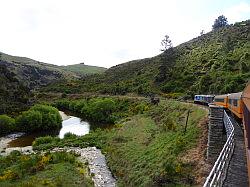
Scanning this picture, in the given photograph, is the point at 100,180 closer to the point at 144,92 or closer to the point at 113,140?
the point at 113,140

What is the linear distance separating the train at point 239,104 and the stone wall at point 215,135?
1.30 metres

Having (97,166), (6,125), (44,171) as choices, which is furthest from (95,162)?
(6,125)

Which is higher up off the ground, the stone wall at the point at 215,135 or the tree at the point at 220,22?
the tree at the point at 220,22

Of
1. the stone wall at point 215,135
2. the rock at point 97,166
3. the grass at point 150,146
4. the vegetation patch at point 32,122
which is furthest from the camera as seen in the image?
the vegetation patch at point 32,122

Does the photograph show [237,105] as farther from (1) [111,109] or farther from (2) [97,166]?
(1) [111,109]

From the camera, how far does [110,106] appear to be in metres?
80.2

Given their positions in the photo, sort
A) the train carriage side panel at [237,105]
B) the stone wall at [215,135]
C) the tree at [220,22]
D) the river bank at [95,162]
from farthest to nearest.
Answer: the tree at [220,22] < the river bank at [95,162] < the stone wall at [215,135] < the train carriage side panel at [237,105]

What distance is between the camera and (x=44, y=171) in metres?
33.1

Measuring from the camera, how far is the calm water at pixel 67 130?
57.5 meters

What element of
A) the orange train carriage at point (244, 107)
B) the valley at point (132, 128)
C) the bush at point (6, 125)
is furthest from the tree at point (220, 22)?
the orange train carriage at point (244, 107)

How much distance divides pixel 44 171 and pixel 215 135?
16.3 m

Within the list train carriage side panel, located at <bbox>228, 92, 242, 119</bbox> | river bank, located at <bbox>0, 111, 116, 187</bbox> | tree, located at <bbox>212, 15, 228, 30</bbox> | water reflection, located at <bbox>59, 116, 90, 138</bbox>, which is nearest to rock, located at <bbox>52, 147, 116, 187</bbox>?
river bank, located at <bbox>0, 111, 116, 187</bbox>

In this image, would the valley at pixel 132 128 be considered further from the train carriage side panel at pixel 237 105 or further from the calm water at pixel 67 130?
the train carriage side panel at pixel 237 105

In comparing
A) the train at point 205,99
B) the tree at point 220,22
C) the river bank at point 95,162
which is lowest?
the river bank at point 95,162
